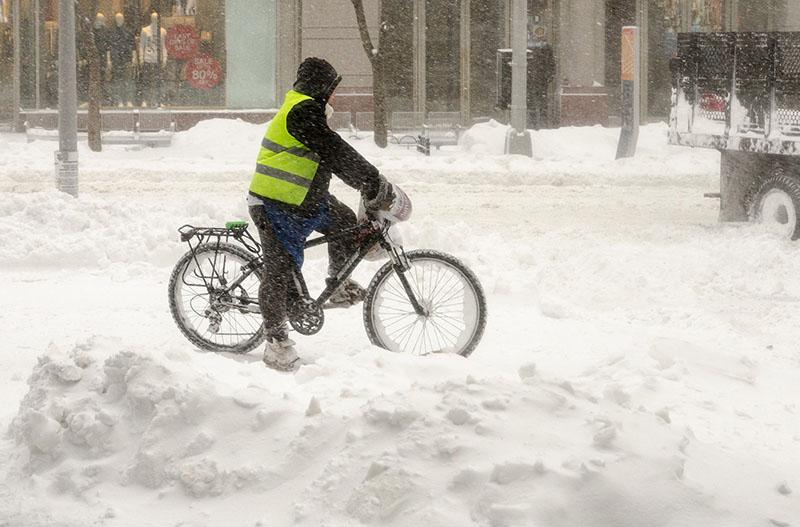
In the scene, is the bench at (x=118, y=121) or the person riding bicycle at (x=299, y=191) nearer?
the person riding bicycle at (x=299, y=191)

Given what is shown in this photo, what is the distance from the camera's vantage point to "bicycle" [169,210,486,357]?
292 inches

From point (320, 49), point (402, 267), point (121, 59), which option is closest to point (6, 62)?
point (121, 59)

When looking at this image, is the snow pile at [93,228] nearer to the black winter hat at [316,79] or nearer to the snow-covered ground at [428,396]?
the snow-covered ground at [428,396]

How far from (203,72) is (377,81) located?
4.45m

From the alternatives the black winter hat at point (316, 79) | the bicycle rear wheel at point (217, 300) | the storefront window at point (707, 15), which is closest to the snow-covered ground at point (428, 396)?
the bicycle rear wheel at point (217, 300)

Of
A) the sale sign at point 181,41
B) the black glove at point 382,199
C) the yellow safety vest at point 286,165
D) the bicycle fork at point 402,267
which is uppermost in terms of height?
the sale sign at point 181,41

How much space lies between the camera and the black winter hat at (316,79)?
706 centimetres

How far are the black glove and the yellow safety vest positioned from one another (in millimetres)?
342

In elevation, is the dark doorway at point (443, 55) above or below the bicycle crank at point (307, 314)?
above

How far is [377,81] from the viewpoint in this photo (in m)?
25.9

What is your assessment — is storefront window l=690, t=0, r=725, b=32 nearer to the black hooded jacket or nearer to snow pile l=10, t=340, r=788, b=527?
the black hooded jacket

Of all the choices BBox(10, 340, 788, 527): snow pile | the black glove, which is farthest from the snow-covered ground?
the black glove

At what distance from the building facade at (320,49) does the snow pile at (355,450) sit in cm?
2253

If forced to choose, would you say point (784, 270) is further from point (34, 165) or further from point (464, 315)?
point (34, 165)
